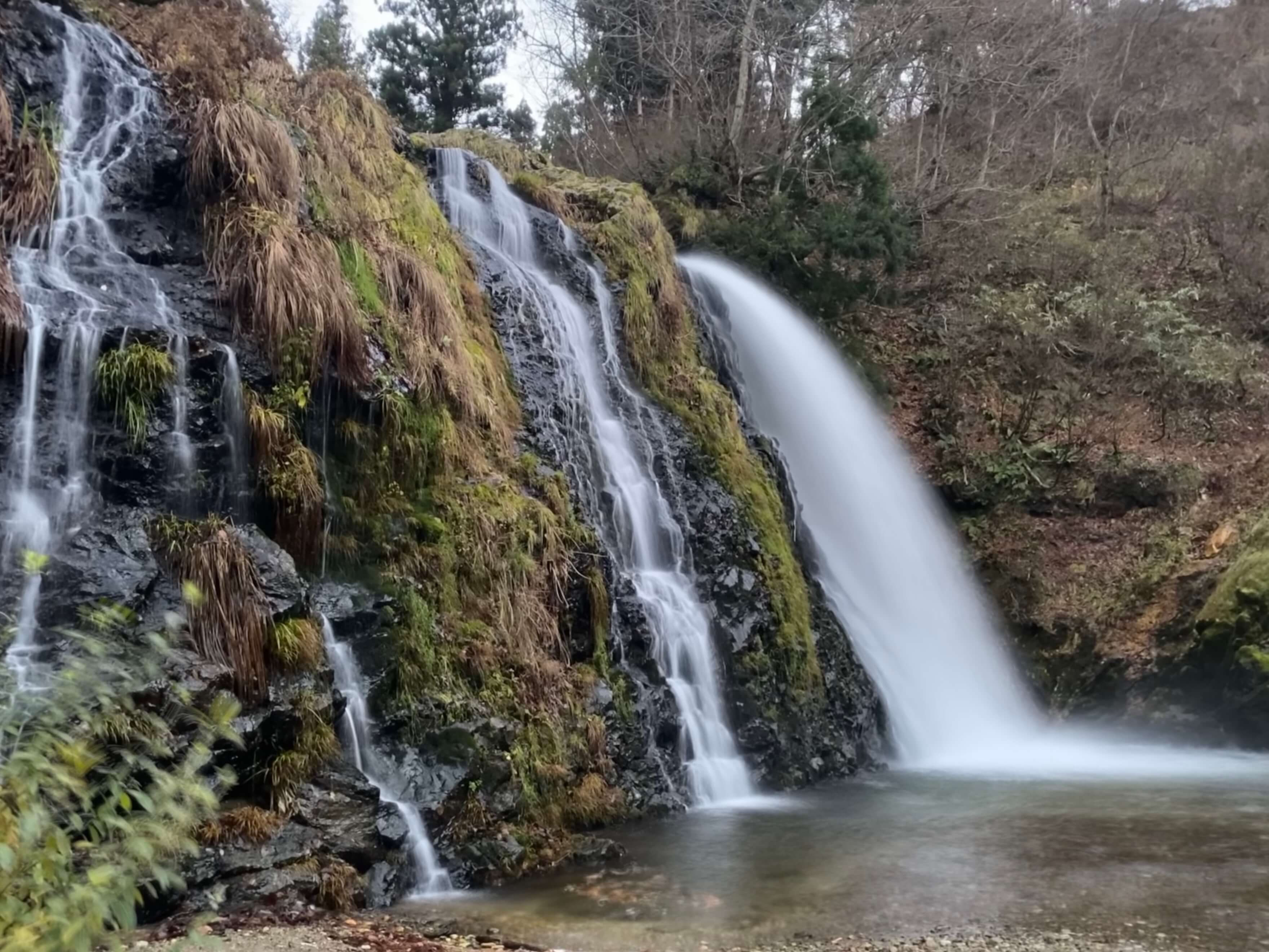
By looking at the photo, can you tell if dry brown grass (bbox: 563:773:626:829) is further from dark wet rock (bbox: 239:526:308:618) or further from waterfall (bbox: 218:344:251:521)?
waterfall (bbox: 218:344:251:521)

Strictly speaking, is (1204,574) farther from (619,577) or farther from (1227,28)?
(1227,28)

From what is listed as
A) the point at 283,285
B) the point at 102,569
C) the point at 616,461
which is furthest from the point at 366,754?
the point at 616,461

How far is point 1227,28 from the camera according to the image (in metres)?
27.4

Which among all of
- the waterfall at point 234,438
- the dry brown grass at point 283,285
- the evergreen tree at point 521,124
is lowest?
the waterfall at point 234,438

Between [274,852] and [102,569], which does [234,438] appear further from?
[274,852]

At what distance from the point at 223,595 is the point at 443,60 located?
74.5ft

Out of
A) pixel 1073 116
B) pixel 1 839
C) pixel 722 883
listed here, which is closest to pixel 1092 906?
pixel 722 883

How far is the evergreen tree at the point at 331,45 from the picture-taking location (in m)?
19.8

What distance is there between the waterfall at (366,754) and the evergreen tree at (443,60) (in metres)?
20.6

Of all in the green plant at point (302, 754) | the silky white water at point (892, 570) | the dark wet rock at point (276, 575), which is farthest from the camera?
the silky white water at point (892, 570)

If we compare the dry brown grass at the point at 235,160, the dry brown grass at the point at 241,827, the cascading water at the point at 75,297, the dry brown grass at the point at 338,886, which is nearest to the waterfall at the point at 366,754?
the dry brown grass at the point at 338,886

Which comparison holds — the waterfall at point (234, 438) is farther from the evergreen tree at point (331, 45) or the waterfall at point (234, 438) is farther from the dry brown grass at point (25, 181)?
the evergreen tree at point (331, 45)

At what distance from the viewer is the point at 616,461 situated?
1045 cm

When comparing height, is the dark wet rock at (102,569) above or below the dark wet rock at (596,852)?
above
